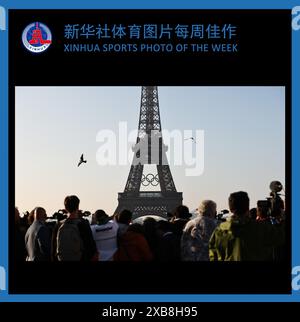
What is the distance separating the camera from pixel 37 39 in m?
9.28

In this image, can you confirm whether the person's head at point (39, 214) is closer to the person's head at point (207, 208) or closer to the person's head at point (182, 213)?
the person's head at point (182, 213)

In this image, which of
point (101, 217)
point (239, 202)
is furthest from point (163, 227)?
point (239, 202)

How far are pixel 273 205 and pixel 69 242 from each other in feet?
8.55

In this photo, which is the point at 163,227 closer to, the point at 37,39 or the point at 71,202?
the point at 71,202

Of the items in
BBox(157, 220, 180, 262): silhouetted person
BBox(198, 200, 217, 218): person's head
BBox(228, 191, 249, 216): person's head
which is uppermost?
BBox(228, 191, 249, 216): person's head

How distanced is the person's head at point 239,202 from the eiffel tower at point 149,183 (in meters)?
33.2

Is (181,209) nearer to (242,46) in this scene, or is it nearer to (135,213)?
(242,46)

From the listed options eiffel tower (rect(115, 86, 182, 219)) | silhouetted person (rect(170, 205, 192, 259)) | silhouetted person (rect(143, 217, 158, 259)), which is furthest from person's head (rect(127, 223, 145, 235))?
eiffel tower (rect(115, 86, 182, 219))

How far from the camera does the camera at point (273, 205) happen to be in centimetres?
850

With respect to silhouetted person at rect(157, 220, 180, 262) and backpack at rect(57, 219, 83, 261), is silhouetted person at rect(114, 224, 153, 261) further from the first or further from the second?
backpack at rect(57, 219, 83, 261)

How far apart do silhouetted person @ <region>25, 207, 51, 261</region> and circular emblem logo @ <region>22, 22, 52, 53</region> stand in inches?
86.5

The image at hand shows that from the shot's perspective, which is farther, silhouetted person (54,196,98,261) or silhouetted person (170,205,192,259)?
silhouetted person (170,205,192,259)

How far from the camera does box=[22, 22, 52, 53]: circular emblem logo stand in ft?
30.2

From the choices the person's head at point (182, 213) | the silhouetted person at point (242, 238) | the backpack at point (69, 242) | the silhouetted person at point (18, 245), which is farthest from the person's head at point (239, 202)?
the silhouetted person at point (18, 245)
